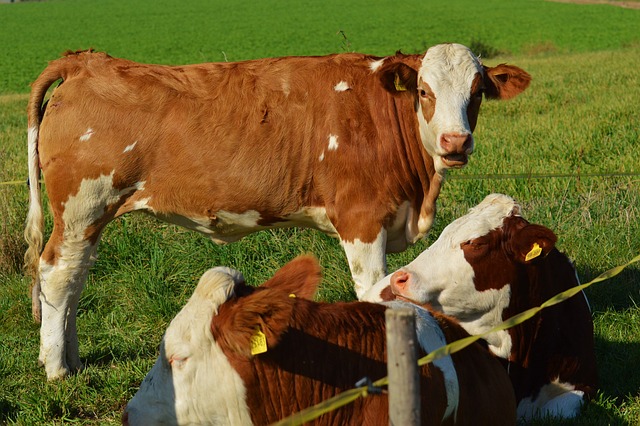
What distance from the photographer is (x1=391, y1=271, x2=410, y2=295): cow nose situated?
502cm

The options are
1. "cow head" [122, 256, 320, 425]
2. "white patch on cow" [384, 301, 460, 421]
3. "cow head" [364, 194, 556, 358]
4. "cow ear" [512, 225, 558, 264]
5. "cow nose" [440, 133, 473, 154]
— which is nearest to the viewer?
"cow head" [122, 256, 320, 425]

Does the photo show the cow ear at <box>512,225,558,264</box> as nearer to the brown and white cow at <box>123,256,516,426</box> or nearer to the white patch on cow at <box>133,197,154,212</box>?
the brown and white cow at <box>123,256,516,426</box>

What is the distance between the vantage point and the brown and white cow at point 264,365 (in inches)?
144

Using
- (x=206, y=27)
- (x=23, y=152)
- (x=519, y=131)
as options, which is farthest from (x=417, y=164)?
(x=206, y=27)

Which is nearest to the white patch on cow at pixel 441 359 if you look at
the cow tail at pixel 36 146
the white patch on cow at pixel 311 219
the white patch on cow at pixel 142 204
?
the white patch on cow at pixel 311 219

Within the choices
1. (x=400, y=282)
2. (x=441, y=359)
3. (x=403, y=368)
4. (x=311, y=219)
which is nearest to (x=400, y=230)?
(x=311, y=219)

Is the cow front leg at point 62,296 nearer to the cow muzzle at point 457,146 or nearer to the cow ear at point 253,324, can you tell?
the cow muzzle at point 457,146

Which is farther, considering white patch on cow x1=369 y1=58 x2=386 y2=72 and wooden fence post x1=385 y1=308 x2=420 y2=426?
white patch on cow x1=369 y1=58 x2=386 y2=72

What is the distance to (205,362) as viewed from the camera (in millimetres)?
3693

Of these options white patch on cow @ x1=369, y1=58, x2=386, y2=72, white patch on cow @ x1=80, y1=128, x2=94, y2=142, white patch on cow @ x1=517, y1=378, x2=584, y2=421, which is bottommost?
white patch on cow @ x1=517, y1=378, x2=584, y2=421

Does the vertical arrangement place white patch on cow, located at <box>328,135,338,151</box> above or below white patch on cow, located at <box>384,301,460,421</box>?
above

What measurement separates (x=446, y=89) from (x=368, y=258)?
1.22m

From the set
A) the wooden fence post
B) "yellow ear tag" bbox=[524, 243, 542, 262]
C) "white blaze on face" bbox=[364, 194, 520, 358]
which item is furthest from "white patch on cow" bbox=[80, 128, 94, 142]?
the wooden fence post

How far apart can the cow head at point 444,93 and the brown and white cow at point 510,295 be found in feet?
1.99
